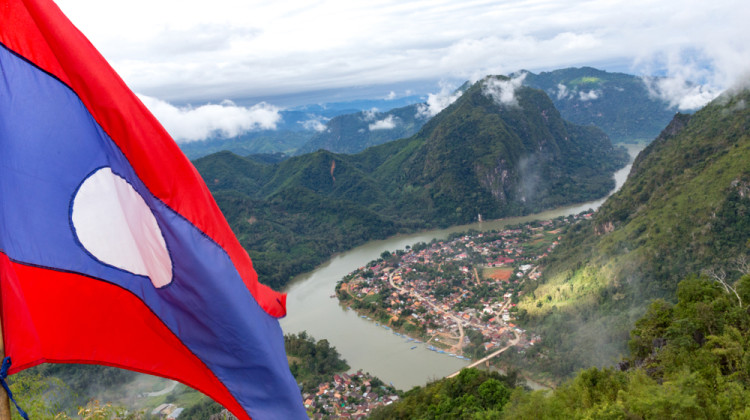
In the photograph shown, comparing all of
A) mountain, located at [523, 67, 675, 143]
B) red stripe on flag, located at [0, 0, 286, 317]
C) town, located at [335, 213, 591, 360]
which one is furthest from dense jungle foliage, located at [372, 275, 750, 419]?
mountain, located at [523, 67, 675, 143]

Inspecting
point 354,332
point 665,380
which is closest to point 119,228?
point 665,380

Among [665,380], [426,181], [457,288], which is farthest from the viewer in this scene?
[426,181]

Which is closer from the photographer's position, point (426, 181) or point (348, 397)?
point (348, 397)

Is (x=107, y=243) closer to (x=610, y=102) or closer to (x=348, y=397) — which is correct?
(x=348, y=397)

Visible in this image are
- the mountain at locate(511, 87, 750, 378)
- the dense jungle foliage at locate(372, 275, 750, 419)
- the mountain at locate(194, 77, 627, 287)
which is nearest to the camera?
the dense jungle foliage at locate(372, 275, 750, 419)

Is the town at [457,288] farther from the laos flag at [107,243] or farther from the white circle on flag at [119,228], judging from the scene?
the white circle on flag at [119,228]

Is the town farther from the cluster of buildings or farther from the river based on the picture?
the cluster of buildings
